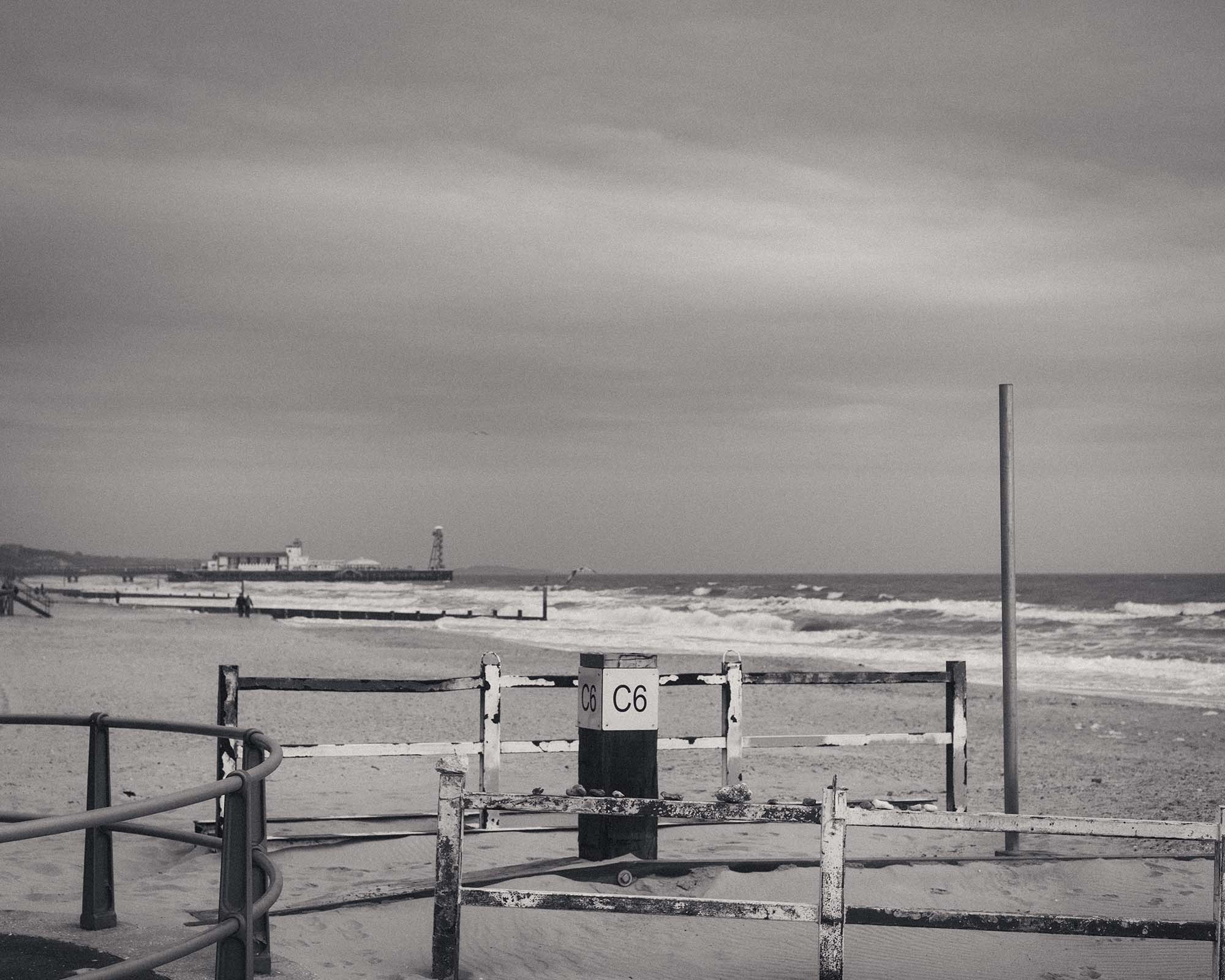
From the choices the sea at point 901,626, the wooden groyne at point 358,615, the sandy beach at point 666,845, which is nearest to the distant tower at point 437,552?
the sea at point 901,626

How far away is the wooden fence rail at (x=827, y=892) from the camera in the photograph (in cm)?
500

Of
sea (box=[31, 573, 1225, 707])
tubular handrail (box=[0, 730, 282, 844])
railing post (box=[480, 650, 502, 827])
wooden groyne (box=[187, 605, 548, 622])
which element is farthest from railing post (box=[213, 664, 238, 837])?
wooden groyne (box=[187, 605, 548, 622])

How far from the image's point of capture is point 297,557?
181 meters

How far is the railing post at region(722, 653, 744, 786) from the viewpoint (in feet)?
27.6

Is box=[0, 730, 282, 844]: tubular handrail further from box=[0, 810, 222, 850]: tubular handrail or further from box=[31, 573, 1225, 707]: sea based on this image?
box=[31, 573, 1225, 707]: sea

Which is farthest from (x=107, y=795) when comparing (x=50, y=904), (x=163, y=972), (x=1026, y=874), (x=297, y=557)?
(x=297, y=557)

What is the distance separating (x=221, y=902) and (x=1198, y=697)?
2219cm

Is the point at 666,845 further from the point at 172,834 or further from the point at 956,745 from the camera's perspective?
the point at 172,834

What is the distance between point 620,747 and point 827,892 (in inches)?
93.0

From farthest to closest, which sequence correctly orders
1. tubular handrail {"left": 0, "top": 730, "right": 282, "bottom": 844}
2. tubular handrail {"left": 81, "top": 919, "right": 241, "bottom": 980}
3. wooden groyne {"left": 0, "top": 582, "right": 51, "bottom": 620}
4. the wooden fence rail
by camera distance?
wooden groyne {"left": 0, "top": 582, "right": 51, "bottom": 620} → the wooden fence rail → tubular handrail {"left": 81, "top": 919, "right": 241, "bottom": 980} → tubular handrail {"left": 0, "top": 730, "right": 282, "bottom": 844}

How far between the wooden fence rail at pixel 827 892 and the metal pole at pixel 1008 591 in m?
2.80

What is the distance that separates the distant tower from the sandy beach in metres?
160

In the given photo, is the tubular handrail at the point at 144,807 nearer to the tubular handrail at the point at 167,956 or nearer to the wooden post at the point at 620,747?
the tubular handrail at the point at 167,956

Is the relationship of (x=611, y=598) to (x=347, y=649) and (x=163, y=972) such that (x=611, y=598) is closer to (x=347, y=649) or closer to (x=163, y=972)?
(x=347, y=649)
